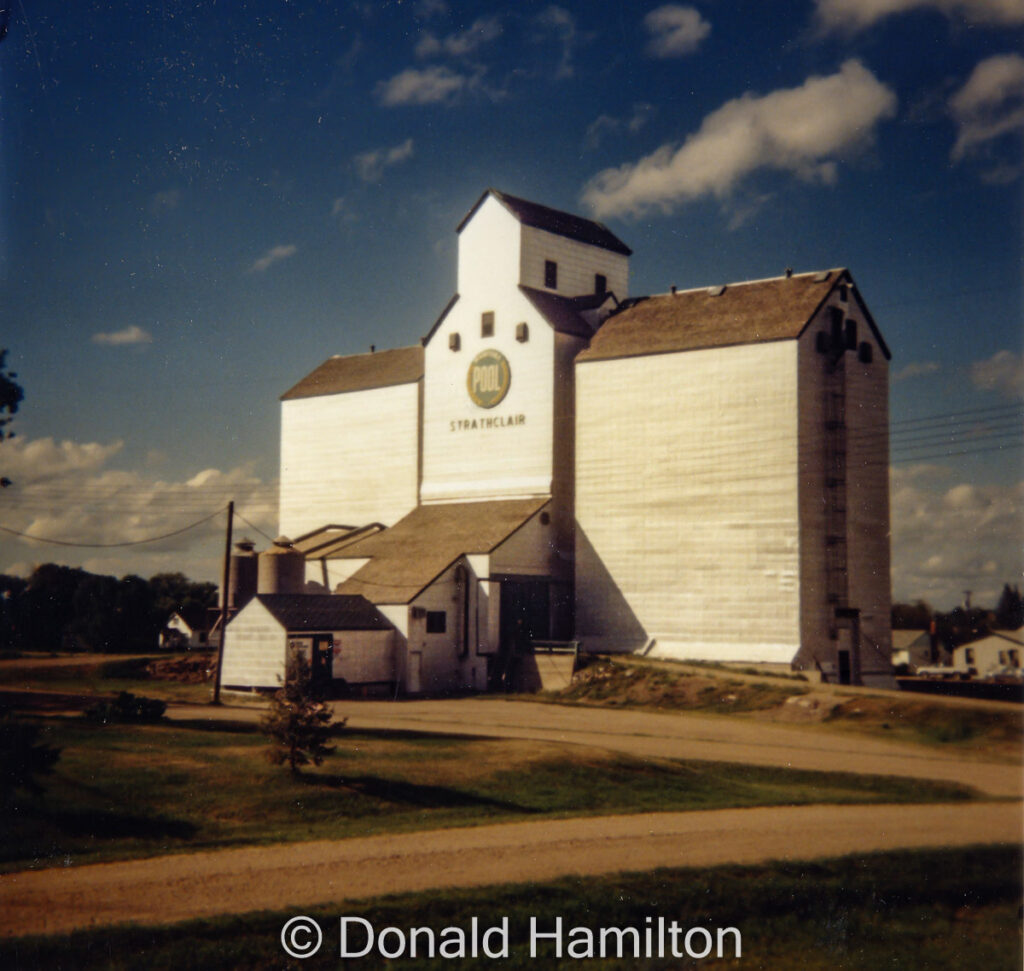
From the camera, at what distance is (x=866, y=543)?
52.6m

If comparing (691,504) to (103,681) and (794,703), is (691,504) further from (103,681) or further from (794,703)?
(103,681)

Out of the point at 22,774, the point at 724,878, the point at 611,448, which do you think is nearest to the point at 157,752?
the point at 22,774

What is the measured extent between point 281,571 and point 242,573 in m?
5.54

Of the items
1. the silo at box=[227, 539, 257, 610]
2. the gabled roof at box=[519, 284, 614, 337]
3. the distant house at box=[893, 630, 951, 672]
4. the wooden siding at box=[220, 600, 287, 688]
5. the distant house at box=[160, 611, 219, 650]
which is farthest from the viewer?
the distant house at box=[893, 630, 951, 672]

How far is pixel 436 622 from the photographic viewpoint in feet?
175

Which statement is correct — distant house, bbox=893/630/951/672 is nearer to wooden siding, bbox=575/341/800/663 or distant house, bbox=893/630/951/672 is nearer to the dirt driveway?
wooden siding, bbox=575/341/800/663

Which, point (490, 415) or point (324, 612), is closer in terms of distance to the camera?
point (324, 612)

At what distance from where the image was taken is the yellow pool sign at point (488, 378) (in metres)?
60.4

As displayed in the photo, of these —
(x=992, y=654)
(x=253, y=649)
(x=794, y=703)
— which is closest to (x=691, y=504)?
(x=794, y=703)

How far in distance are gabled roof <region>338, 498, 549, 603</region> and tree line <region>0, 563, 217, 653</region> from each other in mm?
12893

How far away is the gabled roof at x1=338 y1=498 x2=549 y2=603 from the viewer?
53.8m

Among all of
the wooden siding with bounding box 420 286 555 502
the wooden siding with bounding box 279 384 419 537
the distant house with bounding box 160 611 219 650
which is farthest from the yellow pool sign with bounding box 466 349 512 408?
the distant house with bounding box 160 611 219 650

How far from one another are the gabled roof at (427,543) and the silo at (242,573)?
782cm

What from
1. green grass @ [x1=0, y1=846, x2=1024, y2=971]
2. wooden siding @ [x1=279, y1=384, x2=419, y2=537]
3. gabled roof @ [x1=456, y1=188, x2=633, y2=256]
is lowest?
green grass @ [x1=0, y1=846, x2=1024, y2=971]
